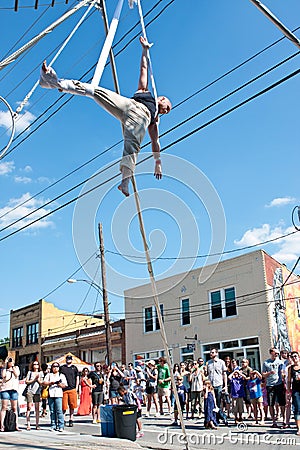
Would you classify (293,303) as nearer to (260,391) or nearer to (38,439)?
(260,391)

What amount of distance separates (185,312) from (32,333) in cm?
1939

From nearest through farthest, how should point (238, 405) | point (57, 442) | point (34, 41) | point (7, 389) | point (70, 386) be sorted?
1. point (34, 41)
2. point (57, 442)
3. point (7, 389)
4. point (238, 405)
5. point (70, 386)

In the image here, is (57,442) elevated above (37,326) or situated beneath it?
situated beneath

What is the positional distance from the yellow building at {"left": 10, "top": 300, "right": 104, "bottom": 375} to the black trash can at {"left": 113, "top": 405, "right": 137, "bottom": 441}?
30991 millimetres

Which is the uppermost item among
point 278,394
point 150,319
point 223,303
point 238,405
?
point 223,303

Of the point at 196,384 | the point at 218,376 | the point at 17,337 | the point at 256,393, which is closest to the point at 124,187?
the point at 218,376

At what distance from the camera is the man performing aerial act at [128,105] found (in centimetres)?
499

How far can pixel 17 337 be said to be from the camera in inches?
1793

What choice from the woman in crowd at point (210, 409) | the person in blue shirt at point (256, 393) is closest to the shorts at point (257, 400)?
the person in blue shirt at point (256, 393)

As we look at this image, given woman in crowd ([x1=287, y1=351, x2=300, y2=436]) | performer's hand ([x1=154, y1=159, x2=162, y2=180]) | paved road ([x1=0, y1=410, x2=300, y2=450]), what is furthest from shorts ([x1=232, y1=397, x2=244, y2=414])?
performer's hand ([x1=154, y1=159, x2=162, y2=180])

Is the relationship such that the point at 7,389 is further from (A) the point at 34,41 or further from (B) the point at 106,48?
(B) the point at 106,48

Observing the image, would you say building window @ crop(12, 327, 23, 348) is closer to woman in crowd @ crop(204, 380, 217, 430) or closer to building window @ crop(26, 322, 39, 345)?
building window @ crop(26, 322, 39, 345)

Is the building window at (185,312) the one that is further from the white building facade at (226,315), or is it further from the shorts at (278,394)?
the shorts at (278,394)

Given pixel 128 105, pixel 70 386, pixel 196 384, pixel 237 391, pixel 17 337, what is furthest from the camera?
pixel 17 337
